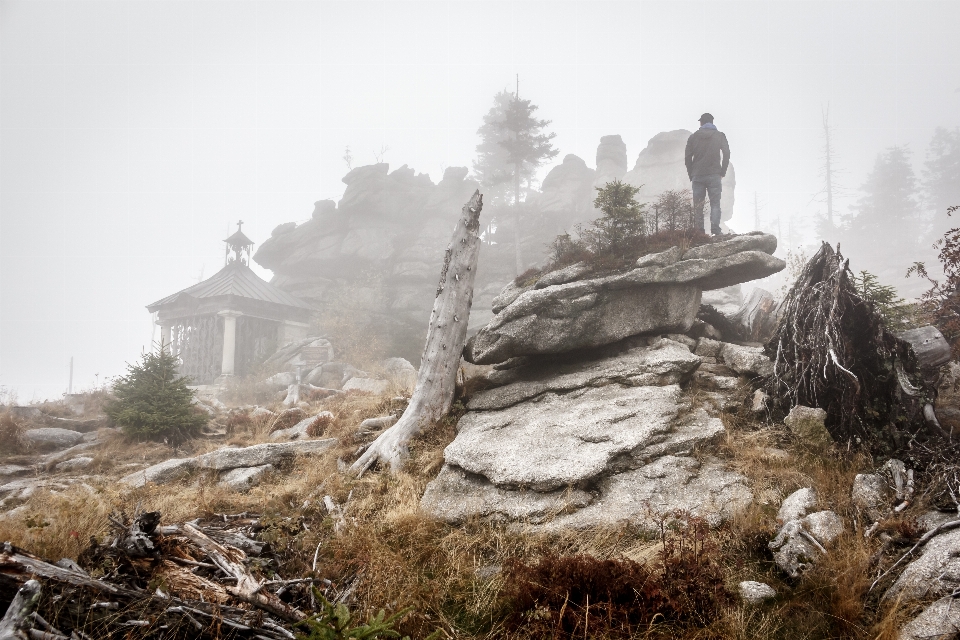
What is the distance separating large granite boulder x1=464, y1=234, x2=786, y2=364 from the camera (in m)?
8.91

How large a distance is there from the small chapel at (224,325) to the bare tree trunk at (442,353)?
71.4 feet

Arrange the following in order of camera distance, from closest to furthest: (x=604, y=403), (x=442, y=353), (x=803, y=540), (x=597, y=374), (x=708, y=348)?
(x=803, y=540)
(x=604, y=403)
(x=597, y=374)
(x=708, y=348)
(x=442, y=353)

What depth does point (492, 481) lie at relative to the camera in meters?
6.24

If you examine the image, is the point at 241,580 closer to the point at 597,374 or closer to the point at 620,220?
the point at 597,374

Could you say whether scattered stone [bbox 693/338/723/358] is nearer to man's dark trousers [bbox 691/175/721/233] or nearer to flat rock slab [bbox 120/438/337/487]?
man's dark trousers [bbox 691/175/721/233]

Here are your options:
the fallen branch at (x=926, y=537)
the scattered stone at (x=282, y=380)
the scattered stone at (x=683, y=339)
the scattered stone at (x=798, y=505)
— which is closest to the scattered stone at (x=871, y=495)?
the scattered stone at (x=798, y=505)

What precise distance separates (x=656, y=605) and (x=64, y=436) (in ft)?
52.2

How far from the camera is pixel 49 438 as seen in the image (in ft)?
39.5

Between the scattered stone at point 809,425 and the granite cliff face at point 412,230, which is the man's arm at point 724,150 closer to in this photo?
the scattered stone at point 809,425

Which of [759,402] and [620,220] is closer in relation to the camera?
[759,402]

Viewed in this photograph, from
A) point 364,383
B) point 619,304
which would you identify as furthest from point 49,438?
point 619,304

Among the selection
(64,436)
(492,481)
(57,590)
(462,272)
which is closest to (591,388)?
(492,481)

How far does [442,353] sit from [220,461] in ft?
16.0

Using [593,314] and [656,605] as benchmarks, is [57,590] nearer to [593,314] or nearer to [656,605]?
[656,605]
